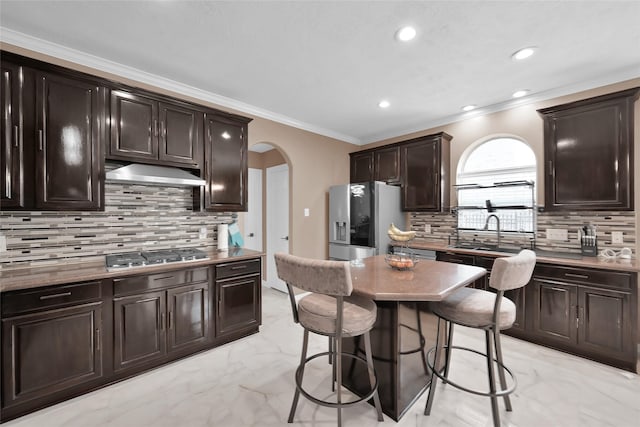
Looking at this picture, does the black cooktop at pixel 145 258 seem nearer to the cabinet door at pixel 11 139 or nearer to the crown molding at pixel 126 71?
the cabinet door at pixel 11 139

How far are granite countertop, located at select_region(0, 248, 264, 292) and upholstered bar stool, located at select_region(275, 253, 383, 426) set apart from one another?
1.32 metres

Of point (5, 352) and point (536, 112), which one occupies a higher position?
point (536, 112)

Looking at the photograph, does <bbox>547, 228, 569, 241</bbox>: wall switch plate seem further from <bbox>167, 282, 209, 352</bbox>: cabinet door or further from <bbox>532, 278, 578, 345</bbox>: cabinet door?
<bbox>167, 282, 209, 352</bbox>: cabinet door

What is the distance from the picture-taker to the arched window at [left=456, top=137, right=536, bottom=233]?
3.36 metres

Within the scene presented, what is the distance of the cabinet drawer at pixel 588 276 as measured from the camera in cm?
233

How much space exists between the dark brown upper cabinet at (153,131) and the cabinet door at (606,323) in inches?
156

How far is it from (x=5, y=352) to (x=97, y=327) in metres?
0.46

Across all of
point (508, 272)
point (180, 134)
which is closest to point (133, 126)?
point (180, 134)

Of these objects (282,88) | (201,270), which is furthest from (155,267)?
(282,88)

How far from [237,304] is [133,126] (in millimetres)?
1960

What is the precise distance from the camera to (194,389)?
2104 mm

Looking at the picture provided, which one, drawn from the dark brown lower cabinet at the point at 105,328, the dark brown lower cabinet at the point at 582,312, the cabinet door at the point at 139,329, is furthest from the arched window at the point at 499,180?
the cabinet door at the point at 139,329

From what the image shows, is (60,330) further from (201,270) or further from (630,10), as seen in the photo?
(630,10)

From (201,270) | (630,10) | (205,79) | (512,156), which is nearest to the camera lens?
(630,10)
